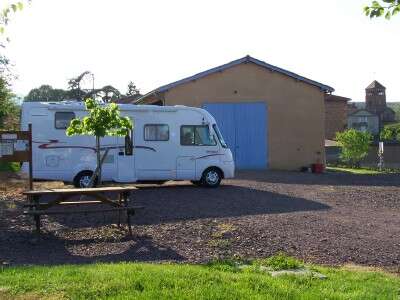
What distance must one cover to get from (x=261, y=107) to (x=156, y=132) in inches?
406

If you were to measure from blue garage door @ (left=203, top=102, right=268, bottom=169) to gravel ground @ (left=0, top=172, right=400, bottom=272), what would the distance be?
33.5ft

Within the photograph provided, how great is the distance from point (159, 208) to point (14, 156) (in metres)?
3.31

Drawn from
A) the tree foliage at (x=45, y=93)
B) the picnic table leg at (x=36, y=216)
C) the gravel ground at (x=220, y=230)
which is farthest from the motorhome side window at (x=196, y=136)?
the tree foliage at (x=45, y=93)

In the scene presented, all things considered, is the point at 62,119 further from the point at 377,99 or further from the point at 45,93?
the point at 377,99

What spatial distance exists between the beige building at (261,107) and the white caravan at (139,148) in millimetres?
8495

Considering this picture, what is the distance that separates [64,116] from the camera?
1669 centimetres

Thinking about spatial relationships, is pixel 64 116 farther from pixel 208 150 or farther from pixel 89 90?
pixel 89 90

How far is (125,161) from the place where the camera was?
1716 cm

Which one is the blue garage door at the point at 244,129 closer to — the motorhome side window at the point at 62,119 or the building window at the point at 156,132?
the building window at the point at 156,132

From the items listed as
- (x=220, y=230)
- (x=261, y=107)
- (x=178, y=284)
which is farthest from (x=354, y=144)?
(x=178, y=284)

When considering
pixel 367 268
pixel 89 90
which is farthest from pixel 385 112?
pixel 367 268

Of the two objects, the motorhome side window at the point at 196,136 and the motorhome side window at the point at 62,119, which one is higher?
the motorhome side window at the point at 62,119

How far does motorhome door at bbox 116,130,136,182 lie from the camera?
1712 centimetres

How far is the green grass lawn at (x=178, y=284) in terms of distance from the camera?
604cm
